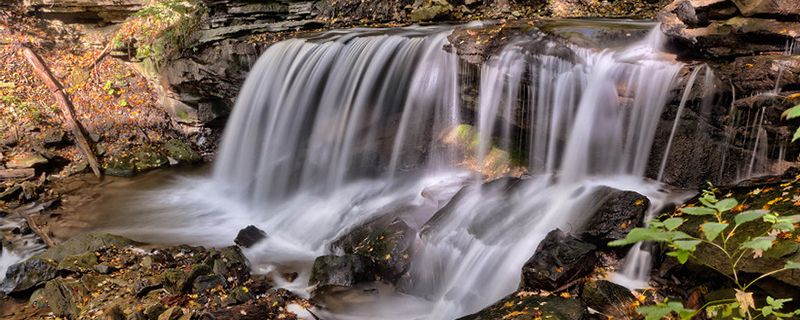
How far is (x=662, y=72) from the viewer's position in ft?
20.0

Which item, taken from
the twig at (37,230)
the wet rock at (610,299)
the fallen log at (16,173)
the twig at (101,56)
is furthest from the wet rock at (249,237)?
A: the twig at (101,56)

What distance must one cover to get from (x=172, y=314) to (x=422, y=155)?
4957 millimetres

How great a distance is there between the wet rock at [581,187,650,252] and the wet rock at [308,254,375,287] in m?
2.55

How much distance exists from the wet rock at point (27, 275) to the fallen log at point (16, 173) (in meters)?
5.03

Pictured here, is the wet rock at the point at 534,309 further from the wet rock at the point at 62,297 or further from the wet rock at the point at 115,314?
the wet rock at the point at 62,297

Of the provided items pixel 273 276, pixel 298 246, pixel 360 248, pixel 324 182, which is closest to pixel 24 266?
pixel 273 276

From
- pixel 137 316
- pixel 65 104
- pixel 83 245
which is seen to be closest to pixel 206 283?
pixel 137 316

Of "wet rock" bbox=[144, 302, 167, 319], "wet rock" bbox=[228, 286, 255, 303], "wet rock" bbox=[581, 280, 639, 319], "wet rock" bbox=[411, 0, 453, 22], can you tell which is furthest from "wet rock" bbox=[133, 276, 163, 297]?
"wet rock" bbox=[411, 0, 453, 22]

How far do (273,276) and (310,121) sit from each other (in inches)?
157

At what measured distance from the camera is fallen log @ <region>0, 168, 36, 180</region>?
9561 mm

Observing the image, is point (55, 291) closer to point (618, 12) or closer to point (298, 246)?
point (298, 246)

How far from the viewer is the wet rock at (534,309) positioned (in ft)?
13.4

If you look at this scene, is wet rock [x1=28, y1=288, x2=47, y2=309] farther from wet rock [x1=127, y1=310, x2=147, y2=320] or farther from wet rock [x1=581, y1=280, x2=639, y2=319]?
wet rock [x1=581, y1=280, x2=639, y2=319]

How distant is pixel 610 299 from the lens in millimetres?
4340
